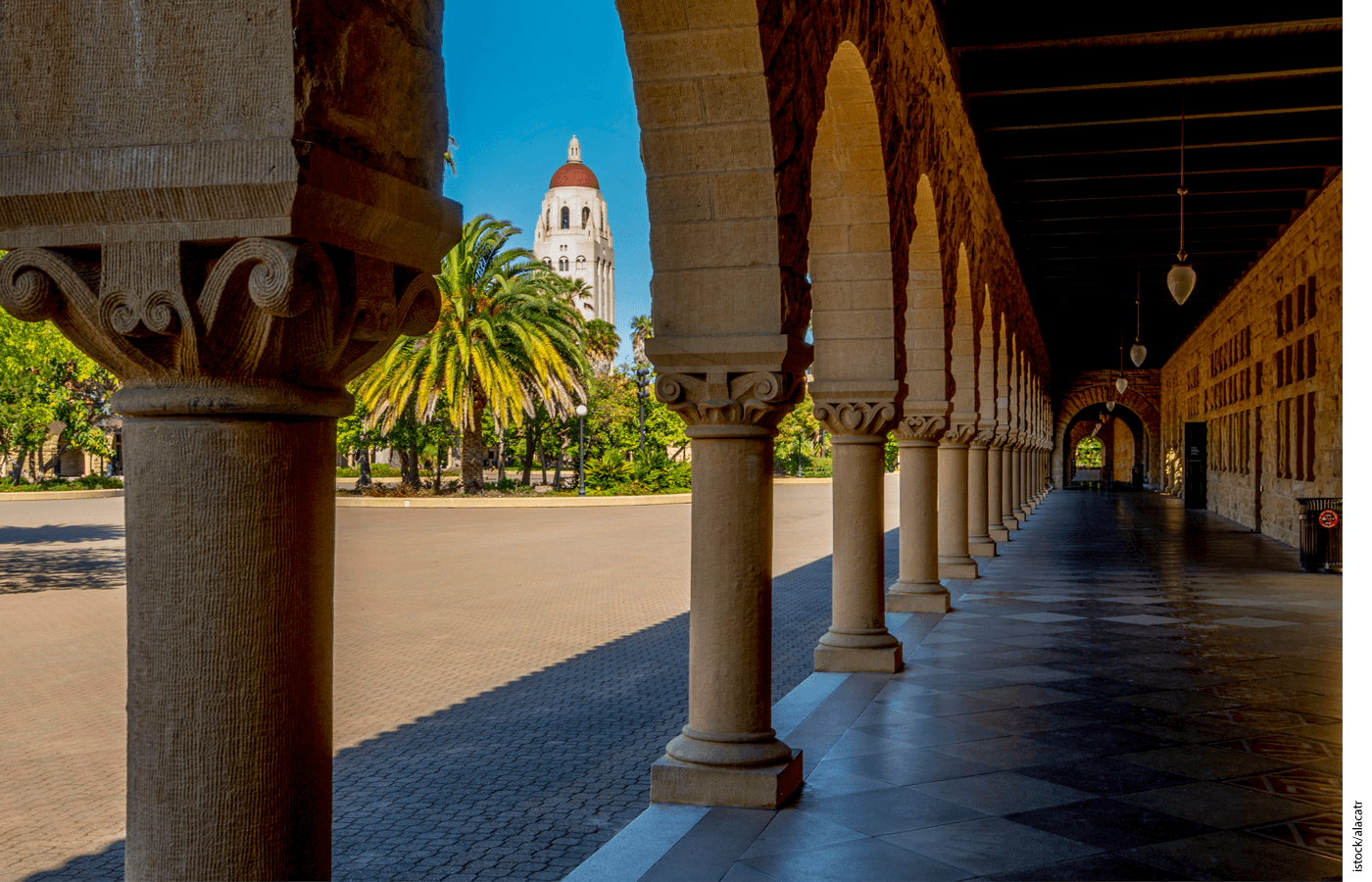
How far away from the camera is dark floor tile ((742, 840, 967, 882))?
13.3 ft

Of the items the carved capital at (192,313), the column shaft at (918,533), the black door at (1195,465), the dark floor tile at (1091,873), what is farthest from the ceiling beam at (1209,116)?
the black door at (1195,465)

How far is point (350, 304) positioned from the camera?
2.31 m

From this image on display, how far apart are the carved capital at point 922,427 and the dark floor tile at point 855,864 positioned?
6.33m

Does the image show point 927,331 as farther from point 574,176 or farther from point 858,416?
point 574,176

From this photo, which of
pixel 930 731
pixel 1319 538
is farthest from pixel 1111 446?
pixel 930 731

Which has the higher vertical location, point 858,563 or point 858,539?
point 858,539

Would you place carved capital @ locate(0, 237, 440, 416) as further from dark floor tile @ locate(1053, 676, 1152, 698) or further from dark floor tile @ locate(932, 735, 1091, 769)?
dark floor tile @ locate(1053, 676, 1152, 698)

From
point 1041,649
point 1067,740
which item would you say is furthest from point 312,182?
point 1041,649

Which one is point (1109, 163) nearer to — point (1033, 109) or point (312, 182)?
point (1033, 109)

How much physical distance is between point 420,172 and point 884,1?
614 cm

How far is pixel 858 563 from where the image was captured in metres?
7.89

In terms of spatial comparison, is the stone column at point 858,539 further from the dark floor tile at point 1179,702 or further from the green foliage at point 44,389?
the green foliage at point 44,389

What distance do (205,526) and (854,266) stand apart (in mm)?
6392

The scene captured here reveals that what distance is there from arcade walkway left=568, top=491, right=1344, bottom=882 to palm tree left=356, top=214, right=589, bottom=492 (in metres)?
18.9
